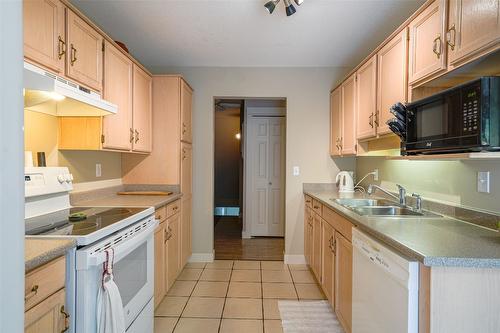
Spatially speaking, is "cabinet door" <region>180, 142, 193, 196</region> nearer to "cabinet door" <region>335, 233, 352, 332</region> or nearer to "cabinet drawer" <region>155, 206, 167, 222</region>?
"cabinet drawer" <region>155, 206, 167, 222</region>

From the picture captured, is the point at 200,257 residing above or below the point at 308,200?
below

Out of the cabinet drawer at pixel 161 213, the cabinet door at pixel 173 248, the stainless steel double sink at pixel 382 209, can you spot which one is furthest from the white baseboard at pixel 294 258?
the cabinet drawer at pixel 161 213

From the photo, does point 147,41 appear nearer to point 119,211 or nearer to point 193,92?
point 193,92

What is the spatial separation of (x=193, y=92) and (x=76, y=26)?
72.5 inches

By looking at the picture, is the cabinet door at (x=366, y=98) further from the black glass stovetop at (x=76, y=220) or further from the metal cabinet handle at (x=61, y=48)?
the metal cabinet handle at (x=61, y=48)

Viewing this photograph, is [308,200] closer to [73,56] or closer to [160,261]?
[160,261]

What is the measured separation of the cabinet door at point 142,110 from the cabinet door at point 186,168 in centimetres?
37

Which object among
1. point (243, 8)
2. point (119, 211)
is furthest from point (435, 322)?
point (243, 8)

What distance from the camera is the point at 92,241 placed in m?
1.27

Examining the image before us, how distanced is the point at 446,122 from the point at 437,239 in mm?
552

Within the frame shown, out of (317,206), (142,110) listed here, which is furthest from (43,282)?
(317,206)

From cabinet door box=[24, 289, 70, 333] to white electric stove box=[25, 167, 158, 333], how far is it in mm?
44

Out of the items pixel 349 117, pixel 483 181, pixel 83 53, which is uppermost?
pixel 83 53

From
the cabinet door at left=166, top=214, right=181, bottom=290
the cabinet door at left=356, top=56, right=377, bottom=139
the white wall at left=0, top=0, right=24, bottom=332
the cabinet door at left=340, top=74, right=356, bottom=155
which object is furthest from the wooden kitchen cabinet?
the white wall at left=0, top=0, right=24, bottom=332
